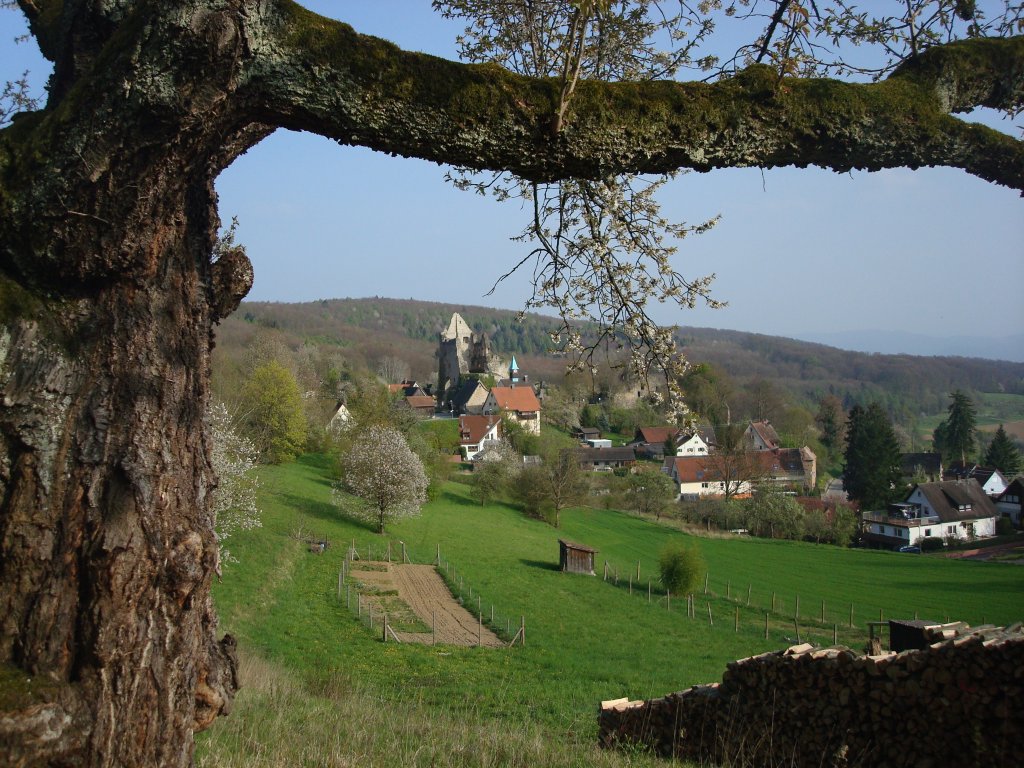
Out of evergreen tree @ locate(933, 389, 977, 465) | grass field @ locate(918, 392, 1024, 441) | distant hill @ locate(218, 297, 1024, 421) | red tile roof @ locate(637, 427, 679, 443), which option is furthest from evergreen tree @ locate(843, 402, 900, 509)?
grass field @ locate(918, 392, 1024, 441)

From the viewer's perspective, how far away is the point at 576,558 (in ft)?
110

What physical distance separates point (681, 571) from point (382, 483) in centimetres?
1451

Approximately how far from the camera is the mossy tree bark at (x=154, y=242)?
127 inches

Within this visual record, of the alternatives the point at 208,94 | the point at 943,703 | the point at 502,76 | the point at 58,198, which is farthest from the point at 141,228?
the point at 943,703

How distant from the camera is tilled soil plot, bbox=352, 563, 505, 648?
19969 mm

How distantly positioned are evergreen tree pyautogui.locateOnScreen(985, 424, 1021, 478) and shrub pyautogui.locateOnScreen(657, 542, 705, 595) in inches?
2126

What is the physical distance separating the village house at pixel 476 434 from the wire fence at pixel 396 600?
1537 inches

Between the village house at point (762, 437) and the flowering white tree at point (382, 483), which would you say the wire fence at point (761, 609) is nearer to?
the flowering white tree at point (382, 483)

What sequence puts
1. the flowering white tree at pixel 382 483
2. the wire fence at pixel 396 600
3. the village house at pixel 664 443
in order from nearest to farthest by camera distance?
the wire fence at pixel 396 600
the flowering white tree at pixel 382 483
the village house at pixel 664 443

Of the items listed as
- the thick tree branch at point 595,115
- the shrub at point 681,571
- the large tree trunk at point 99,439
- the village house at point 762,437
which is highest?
the thick tree branch at point 595,115

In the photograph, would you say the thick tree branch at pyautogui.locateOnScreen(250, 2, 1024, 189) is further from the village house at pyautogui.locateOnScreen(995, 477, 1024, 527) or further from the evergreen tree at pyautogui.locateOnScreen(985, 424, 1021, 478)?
the evergreen tree at pyautogui.locateOnScreen(985, 424, 1021, 478)

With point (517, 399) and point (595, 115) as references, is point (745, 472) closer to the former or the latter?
point (517, 399)

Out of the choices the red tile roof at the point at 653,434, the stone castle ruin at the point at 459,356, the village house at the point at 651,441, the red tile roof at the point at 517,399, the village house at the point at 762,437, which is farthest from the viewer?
the stone castle ruin at the point at 459,356

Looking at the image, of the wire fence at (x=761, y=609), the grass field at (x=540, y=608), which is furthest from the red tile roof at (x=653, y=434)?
the wire fence at (x=761, y=609)
